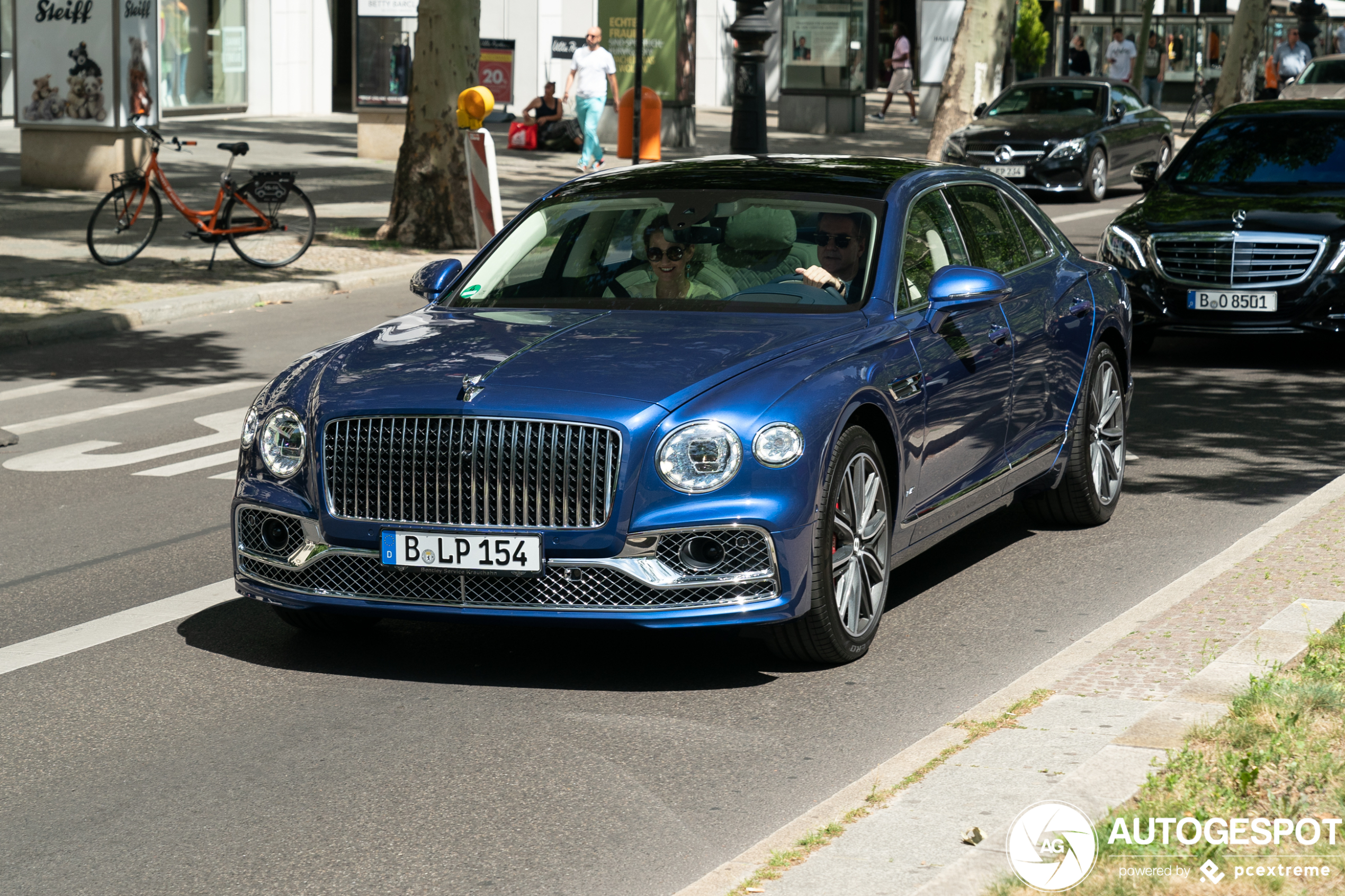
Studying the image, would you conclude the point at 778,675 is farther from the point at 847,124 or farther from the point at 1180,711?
the point at 847,124

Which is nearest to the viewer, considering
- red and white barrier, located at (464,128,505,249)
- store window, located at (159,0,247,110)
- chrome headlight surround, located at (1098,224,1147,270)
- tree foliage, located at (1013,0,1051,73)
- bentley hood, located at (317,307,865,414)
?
bentley hood, located at (317,307,865,414)

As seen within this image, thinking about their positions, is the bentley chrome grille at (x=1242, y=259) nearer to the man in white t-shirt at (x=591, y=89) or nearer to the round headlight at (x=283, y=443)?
the round headlight at (x=283, y=443)

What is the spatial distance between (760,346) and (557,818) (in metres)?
1.83

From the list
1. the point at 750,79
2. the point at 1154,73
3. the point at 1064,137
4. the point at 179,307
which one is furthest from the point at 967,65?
the point at 1154,73

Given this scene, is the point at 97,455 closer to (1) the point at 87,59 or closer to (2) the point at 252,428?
(2) the point at 252,428

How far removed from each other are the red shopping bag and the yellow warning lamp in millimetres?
12531

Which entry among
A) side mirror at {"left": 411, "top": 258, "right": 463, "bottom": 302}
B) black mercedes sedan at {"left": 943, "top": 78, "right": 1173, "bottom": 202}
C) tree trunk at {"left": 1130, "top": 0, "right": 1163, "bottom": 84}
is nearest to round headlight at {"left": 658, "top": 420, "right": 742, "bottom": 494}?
side mirror at {"left": 411, "top": 258, "right": 463, "bottom": 302}

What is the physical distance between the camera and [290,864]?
4.30 meters

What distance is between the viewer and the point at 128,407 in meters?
11.1

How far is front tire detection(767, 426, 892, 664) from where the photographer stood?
18.4 ft

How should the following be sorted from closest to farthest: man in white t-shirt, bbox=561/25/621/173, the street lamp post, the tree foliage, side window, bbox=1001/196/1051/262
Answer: side window, bbox=1001/196/1051/262, the street lamp post, man in white t-shirt, bbox=561/25/621/173, the tree foliage

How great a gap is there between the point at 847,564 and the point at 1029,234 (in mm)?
2509

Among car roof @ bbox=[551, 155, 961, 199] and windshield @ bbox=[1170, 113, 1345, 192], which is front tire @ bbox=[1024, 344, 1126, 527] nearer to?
car roof @ bbox=[551, 155, 961, 199]

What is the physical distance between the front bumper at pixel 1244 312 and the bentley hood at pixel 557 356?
6.04 metres
